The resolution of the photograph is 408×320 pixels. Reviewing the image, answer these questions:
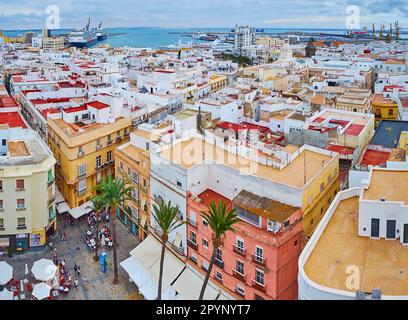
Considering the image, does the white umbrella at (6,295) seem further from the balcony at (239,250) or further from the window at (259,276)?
the window at (259,276)

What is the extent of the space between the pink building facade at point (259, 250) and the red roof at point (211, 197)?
913mm

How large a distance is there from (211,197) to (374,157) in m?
10.9

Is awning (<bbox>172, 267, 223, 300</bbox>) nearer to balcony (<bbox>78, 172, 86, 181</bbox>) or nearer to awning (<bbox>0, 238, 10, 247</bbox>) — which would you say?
→ awning (<bbox>0, 238, 10, 247</bbox>)

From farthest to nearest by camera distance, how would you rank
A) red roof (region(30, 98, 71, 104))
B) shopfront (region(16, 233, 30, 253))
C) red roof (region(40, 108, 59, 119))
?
red roof (region(30, 98, 71, 104)) < red roof (region(40, 108, 59, 119)) < shopfront (region(16, 233, 30, 253))

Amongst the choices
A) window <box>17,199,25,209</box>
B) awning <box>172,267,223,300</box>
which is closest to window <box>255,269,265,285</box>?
awning <box>172,267,223,300</box>

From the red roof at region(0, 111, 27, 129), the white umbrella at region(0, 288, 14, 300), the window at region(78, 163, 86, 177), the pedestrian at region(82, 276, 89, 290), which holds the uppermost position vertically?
the red roof at region(0, 111, 27, 129)

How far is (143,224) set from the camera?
30.1m

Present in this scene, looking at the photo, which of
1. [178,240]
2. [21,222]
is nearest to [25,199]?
[21,222]

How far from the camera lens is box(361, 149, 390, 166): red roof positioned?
28.7m

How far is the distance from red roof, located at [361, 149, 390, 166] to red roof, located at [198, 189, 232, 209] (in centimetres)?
904

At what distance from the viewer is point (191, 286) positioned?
24109mm

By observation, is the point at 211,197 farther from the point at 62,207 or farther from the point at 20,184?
the point at 62,207

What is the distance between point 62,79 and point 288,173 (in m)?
46.1

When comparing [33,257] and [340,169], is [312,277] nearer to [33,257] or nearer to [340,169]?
[340,169]
